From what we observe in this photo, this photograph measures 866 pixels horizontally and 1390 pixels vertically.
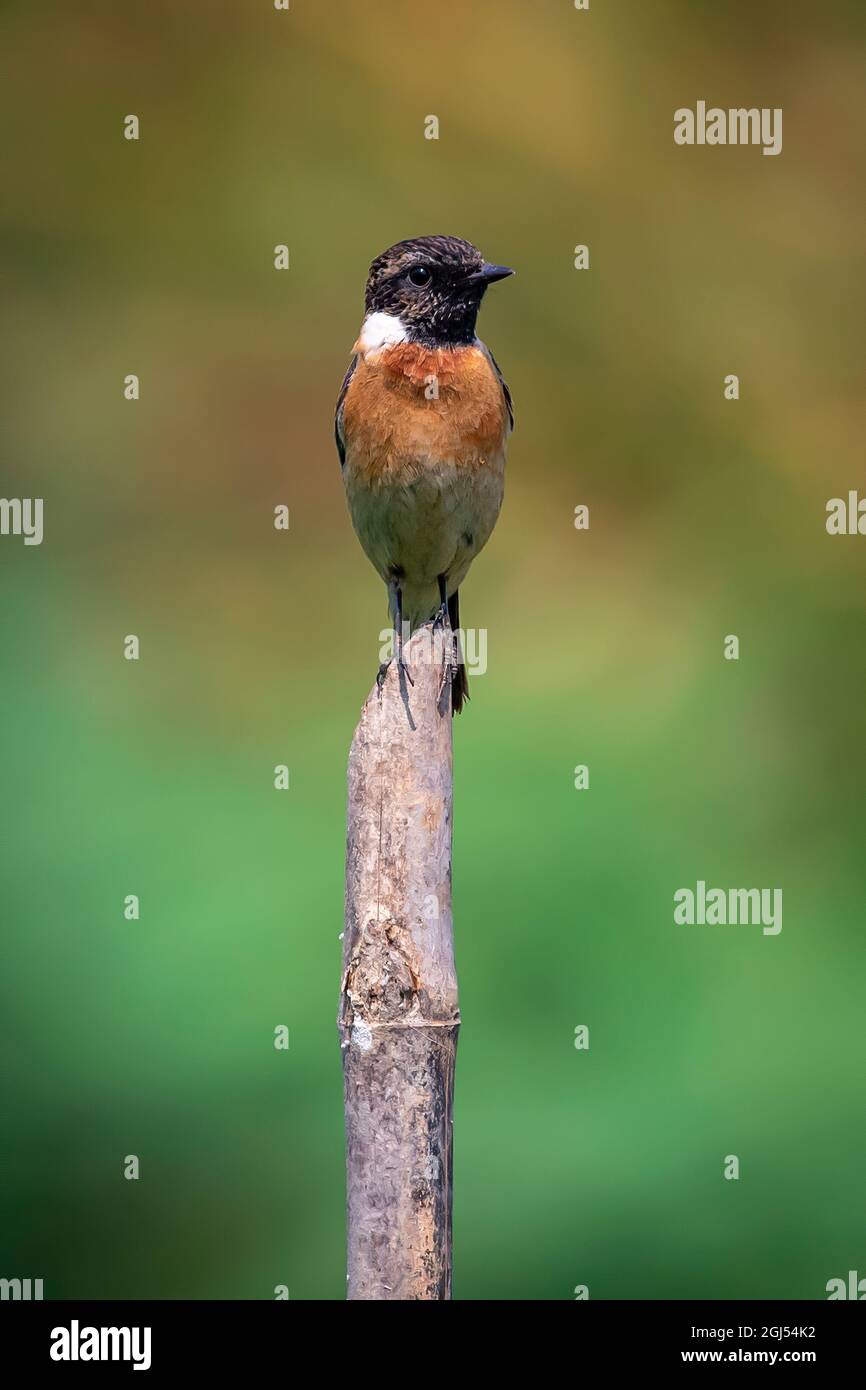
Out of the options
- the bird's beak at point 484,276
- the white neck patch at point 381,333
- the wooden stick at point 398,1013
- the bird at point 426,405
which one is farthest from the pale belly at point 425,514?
the wooden stick at point 398,1013

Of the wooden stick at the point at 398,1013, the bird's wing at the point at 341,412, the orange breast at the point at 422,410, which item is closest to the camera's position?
the wooden stick at the point at 398,1013

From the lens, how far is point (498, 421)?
6000mm

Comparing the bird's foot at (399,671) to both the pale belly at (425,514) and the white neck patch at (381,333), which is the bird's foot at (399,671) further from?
the white neck patch at (381,333)

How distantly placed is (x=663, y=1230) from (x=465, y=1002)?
1.50 metres

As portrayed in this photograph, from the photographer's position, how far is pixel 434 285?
579cm

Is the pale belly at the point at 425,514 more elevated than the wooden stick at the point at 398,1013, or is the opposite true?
the pale belly at the point at 425,514

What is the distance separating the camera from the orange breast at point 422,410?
5.80 meters

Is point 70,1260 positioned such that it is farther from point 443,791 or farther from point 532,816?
point 443,791

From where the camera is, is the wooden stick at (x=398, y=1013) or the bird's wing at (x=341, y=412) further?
the bird's wing at (x=341, y=412)

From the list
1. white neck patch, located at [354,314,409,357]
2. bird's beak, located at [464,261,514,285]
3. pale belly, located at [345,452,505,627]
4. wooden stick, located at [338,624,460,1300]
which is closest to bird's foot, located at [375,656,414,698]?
wooden stick, located at [338,624,460,1300]

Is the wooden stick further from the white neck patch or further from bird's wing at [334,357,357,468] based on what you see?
bird's wing at [334,357,357,468]

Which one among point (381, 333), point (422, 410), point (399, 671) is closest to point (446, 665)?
point (399, 671)

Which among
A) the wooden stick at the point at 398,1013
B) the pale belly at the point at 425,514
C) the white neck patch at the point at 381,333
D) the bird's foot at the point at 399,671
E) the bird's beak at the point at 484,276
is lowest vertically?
the wooden stick at the point at 398,1013

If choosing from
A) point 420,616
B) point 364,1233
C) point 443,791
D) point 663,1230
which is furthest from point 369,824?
point 663,1230
